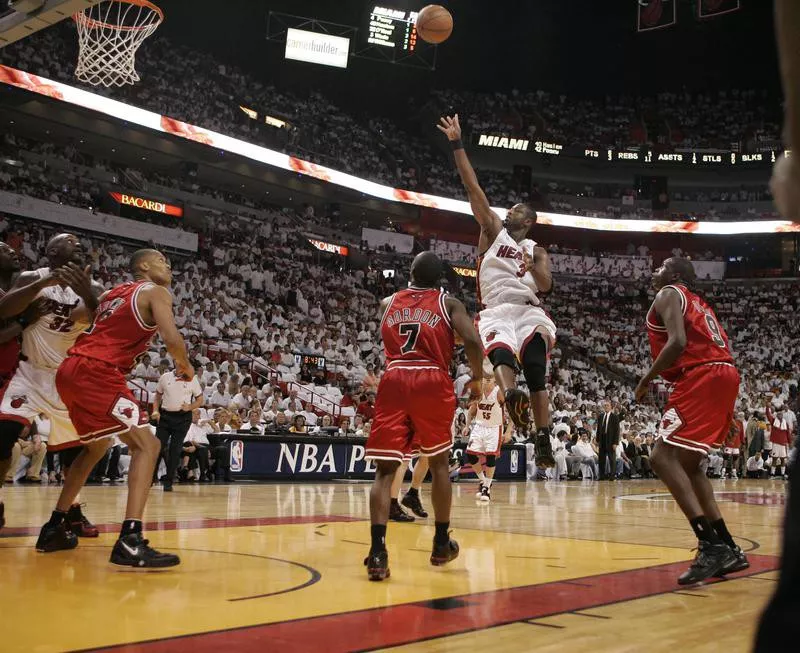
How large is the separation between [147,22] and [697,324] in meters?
11.8

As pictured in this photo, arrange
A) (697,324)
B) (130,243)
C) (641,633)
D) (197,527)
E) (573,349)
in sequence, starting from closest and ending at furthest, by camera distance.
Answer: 1. (641,633)
2. (697,324)
3. (197,527)
4. (130,243)
5. (573,349)

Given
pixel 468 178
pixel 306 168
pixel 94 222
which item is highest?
pixel 306 168

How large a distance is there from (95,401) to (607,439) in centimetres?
1556

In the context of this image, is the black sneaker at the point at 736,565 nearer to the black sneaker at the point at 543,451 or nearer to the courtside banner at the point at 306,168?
the black sneaker at the point at 543,451

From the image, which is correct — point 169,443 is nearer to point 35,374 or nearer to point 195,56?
point 35,374

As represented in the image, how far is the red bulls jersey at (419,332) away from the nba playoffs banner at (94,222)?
724 inches

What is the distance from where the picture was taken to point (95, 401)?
4801 mm

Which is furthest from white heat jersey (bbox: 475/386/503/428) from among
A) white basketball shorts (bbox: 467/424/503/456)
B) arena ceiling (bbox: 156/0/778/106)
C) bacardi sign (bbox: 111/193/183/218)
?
arena ceiling (bbox: 156/0/778/106)

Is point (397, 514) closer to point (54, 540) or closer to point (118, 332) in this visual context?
point (54, 540)

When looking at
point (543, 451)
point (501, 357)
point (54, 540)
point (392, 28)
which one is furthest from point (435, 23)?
point (392, 28)

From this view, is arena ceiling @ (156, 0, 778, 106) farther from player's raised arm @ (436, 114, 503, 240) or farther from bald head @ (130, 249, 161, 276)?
bald head @ (130, 249, 161, 276)

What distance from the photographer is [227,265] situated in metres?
24.8

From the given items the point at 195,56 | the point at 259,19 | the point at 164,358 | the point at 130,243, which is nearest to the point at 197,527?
the point at 164,358

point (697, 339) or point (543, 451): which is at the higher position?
point (697, 339)
